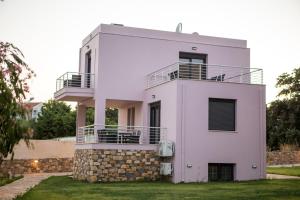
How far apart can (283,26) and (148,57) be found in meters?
6.53

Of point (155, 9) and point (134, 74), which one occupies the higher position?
point (155, 9)

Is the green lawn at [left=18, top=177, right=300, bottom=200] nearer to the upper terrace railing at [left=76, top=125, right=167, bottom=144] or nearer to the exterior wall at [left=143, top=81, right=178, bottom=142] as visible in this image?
the upper terrace railing at [left=76, top=125, right=167, bottom=144]

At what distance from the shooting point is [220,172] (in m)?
22.3

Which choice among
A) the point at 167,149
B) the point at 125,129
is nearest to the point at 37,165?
the point at 125,129

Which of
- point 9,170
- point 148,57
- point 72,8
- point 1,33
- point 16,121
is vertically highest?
point 72,8

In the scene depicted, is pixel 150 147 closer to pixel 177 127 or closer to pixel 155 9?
pixel 177 127

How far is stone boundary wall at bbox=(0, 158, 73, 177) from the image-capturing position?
28.8m

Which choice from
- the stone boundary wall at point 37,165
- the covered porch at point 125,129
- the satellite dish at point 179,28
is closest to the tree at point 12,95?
the covered porch at point 125,129

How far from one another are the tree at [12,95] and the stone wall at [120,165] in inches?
442

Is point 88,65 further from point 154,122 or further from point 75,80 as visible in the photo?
point 154,122

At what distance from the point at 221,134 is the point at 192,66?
466 centimetres

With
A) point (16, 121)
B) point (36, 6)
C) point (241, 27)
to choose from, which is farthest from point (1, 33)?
point (241, 27)

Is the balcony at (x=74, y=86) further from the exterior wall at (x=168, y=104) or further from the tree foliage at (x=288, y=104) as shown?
the tree foliage at (x=288, y=104)

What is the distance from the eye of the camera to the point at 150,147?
2202 cm
